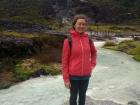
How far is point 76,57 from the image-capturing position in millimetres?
9617

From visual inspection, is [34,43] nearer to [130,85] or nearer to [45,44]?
[45,44]

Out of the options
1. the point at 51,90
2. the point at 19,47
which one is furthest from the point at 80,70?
the point at 19,47

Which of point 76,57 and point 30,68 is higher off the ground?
point 76,57

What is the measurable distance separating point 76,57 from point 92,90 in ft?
25.2

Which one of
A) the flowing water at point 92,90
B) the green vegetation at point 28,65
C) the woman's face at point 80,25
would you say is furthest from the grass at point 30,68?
the woman's face at point 80,25

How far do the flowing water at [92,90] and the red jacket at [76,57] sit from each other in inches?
196

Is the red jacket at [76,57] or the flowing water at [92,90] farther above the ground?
the red jacket at [76,57]

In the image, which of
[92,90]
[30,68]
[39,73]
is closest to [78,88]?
[92,90]

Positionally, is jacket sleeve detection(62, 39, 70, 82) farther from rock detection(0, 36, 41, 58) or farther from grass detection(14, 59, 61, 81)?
Answer: rock detection(0, 36, 41, 58)

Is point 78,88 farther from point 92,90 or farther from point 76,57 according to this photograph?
point 92,90

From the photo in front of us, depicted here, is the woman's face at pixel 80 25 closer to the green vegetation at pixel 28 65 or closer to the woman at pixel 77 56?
the woman at pixel 77 56

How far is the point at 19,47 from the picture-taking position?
24219 millimetres

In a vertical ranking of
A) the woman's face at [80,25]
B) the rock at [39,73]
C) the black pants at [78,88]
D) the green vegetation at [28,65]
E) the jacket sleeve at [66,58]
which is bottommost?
the rock at [39,73]

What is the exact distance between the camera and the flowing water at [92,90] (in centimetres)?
1530
